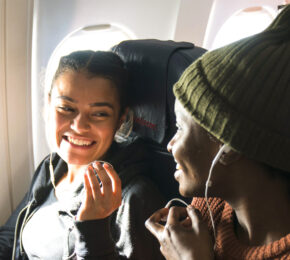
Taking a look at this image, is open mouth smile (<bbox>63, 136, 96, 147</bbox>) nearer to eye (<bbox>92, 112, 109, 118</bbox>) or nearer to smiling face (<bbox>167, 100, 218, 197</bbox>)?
eye (<bbox>92, 112, 109, 118</bbox>)

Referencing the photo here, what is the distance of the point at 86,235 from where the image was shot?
1084 mm

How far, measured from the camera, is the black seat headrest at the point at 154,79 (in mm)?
1228

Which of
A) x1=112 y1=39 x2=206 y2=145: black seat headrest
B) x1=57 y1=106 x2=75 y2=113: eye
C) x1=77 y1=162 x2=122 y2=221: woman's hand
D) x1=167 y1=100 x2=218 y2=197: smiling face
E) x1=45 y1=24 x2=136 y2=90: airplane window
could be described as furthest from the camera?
x1=45 y1=24 x2=136 y2=90: airplane window

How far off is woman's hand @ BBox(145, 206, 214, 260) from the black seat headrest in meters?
0.41

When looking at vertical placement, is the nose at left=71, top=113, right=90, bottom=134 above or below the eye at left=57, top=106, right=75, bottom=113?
below

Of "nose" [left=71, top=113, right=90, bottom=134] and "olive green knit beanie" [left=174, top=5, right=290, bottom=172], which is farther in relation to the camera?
"nose" [left=71, top=113, right=90, bottom=134]

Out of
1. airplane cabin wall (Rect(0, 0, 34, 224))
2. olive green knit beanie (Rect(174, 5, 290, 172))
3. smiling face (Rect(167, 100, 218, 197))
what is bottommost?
airplane cabin wall (Rect(0, 0, 34, 224))

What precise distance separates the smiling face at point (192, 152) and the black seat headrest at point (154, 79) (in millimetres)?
381

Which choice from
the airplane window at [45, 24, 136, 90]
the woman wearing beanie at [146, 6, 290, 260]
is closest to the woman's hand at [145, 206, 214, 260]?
the woman wearing beanie at [146, 6, 290, 260]

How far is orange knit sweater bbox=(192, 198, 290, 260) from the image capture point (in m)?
0.77

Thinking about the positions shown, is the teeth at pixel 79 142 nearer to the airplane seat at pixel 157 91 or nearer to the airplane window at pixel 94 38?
the airplane seat at pixel 157 91

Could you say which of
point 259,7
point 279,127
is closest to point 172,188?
point 279,127

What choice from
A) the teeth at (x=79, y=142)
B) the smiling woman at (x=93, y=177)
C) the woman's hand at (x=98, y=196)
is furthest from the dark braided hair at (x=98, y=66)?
the woman's hand at (x=98, y=196)

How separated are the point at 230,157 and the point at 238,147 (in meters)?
0.06
